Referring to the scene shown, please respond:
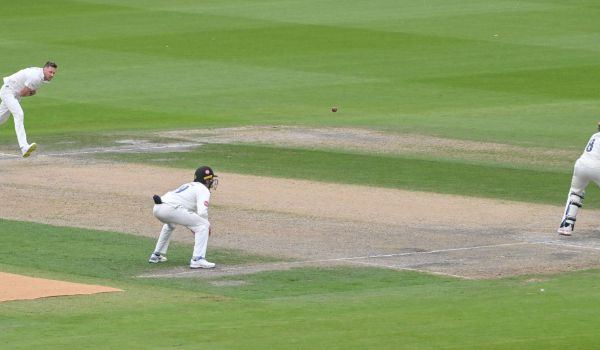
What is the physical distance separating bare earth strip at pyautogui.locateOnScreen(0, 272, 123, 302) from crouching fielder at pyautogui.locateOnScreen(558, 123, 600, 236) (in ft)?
23.5

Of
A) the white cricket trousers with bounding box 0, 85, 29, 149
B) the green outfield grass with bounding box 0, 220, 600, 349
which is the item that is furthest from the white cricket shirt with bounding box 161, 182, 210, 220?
the white cricket trousers with bounding box 0, 85, 29, 149

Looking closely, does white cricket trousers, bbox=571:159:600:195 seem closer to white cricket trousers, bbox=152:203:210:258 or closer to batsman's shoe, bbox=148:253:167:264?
white cricket trousers, bbox=152:203:210:258

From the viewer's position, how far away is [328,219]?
23.3 metres

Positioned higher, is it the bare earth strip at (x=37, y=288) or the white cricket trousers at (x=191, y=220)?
the white cricket trousers at (x=191, y=220)

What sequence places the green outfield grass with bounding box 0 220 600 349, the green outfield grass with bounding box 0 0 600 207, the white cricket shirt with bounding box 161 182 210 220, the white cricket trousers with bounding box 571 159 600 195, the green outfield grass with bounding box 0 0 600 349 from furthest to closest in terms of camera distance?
the green outfield grass with bounding box 0 0 600 207, the white cricket trousers with bounding box 571 159 600 195, the white cricket shirt with bounding box 161 182 210 220, the green outfield grass with bounding box 0 0 600 349, the green outfield grass with bounding box 0 220 600 349

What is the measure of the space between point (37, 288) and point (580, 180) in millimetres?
8453

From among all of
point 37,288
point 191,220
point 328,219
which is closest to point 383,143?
point 328,219

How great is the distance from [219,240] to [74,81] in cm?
2090

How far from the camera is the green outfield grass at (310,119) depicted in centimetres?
1577

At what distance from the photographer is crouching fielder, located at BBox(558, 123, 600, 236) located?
72.0 ft

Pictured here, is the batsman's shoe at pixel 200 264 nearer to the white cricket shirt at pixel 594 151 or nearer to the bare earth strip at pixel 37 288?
the bare earth strip at pixel 37 288

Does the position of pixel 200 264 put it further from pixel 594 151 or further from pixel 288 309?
pixel 594 151

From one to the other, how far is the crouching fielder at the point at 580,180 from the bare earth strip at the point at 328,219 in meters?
0.24

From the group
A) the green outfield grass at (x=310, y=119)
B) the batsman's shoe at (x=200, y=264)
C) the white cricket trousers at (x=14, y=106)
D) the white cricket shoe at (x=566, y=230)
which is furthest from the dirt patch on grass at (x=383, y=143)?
the batsman's shoe at (x=200, y=264)
